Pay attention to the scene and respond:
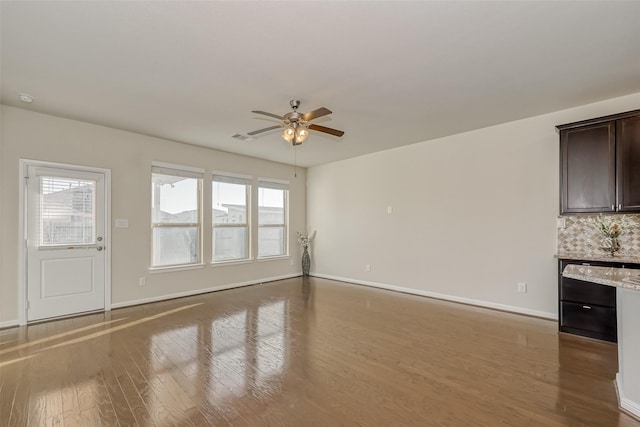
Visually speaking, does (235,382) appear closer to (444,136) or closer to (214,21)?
(214,21)

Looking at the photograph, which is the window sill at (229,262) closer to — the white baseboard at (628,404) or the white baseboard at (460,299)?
the white baseboard at (460,299)

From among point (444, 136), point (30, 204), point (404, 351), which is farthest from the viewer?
point (444, 136)

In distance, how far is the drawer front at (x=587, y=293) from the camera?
3.15 meters

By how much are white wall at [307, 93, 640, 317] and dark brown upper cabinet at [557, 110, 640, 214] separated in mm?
396

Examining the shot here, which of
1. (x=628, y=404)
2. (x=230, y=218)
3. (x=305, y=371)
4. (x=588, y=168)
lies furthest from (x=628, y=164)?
(x=230, y=218)

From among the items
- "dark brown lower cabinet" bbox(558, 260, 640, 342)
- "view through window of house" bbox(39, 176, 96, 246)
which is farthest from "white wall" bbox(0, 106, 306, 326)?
"dark brown lower cabinet" bbox(558, 260, 640, 342)

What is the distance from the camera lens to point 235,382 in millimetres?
2404

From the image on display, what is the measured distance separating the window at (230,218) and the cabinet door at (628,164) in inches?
225

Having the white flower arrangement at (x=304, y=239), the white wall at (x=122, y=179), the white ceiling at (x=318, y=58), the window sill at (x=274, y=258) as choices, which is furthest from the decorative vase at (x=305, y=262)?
the white ceiling at (x=318, y=58)

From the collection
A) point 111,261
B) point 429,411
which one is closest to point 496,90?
point 429,411

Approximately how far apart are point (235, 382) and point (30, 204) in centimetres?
371

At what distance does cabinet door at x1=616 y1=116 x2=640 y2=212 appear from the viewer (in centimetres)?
310

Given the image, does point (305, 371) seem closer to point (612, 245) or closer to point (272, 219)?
point (612, 245)

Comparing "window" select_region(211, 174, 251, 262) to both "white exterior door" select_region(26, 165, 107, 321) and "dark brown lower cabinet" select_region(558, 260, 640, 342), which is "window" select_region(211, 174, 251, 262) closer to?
"white exterior door" select_region(26, 165, 107, 321)
